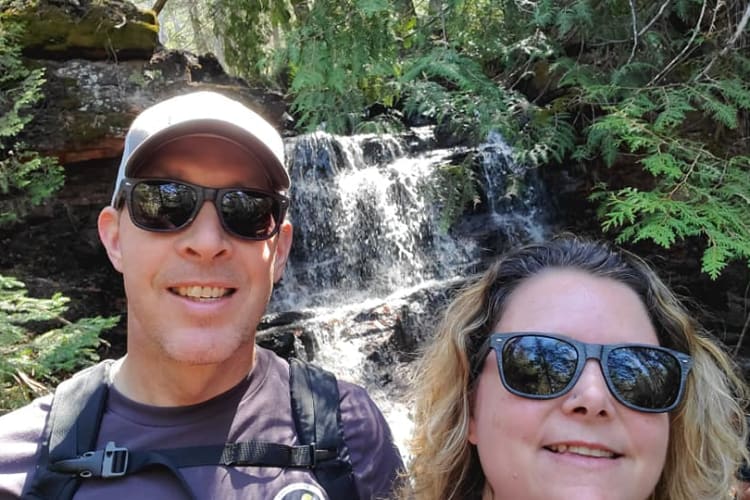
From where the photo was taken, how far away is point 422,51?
429 cm

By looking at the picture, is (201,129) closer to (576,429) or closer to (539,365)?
(539,365)

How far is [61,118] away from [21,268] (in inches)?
93.4

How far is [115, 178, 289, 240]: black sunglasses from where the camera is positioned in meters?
1.52

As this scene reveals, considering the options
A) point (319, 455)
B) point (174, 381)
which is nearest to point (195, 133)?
point (174, 381)

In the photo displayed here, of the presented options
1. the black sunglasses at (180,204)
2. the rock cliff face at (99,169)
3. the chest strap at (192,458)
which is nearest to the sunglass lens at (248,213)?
the black sunglasses at (180,204)

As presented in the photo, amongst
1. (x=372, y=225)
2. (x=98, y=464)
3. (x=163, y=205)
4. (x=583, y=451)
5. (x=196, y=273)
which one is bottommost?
(x=98, y=464)

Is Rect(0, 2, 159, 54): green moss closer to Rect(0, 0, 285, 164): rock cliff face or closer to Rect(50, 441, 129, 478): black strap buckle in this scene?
Rect(0, 0, 285, 164): rock cliff face

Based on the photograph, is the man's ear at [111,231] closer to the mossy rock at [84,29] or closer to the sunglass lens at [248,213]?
the sunglass lens at [248,213]

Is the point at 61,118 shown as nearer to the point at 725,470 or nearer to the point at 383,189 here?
the point at 383,189

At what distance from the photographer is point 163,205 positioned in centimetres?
153

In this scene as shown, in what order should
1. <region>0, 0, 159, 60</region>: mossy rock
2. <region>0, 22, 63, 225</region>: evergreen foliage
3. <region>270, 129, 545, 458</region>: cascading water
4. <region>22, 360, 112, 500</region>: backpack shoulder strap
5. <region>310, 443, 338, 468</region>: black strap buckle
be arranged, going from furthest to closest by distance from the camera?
<region>270, 129, 545, 458</region>: cascading water, <region>0, 0, 159, 60</region>: mossy rock, <region>0, 22, 63, 225</region>: evergreen foliage, <region>310, 443, 338, 468</region>: black strap buckle, <region>22, 360, 112, 500</region>: backpack shoulder strap

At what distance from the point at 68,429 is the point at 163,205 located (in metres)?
0.64

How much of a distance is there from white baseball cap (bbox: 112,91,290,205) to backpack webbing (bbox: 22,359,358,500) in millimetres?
611

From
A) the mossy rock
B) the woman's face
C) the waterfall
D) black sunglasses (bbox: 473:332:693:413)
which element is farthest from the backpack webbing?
the mossy rock
